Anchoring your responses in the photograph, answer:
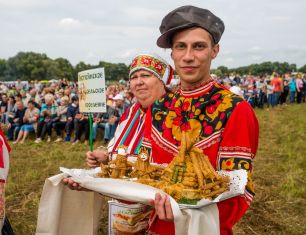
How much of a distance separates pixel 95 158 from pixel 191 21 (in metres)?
1.31

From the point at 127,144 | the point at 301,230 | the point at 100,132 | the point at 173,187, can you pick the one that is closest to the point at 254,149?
the point at 173,187

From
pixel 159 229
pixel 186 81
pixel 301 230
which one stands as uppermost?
pixel 186 81

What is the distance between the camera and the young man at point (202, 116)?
1788 mm

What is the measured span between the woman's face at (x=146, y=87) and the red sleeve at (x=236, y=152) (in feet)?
4.65

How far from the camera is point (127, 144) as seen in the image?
3.10 meters

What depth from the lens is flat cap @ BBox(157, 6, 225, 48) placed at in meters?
1.89

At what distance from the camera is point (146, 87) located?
321cm

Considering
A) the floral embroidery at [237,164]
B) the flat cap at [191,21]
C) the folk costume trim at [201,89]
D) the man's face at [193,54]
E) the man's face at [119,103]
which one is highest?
the flat cap at [191,21]

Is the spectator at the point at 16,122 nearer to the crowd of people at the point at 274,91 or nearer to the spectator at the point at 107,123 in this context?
the spectator at the point at 107,123

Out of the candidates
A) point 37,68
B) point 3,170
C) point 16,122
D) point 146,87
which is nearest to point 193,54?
point 146,87

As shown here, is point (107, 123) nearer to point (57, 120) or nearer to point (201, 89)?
point (57, 120)

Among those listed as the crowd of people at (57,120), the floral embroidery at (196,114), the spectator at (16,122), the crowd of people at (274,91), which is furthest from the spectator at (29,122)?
the floral embroidery at (196,114)

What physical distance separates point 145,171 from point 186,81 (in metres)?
0.51

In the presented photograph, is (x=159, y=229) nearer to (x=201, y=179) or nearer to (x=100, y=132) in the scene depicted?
(x=201, y=179)
